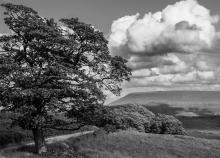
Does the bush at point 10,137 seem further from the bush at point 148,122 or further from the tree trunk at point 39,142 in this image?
the bush at point 148,122

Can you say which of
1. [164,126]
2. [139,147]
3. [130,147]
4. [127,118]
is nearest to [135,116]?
[164,126]

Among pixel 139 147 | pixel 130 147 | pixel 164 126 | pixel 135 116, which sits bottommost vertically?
pixel 164 126

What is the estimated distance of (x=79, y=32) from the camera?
39156 millimetres

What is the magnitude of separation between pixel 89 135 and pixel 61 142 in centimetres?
864

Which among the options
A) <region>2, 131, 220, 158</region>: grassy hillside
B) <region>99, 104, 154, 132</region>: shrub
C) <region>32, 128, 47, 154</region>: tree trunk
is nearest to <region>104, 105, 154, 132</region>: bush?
<region>99, 104, 154, 132</region>: shrub

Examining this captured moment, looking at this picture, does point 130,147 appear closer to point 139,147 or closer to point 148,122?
point 139,147

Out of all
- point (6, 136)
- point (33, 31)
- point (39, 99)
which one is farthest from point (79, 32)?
point (6, 136)

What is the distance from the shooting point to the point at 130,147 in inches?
2125

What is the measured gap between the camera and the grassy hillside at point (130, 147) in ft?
148

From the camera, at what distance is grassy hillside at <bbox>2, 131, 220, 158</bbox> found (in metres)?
45.1

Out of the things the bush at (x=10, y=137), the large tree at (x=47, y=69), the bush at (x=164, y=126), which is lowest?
the bush at (x=164, y=126)

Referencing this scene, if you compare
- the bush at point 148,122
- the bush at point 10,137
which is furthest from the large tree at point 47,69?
the bush at point 148,122

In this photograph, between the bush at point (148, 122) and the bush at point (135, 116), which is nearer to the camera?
the bush at point (135, 116)

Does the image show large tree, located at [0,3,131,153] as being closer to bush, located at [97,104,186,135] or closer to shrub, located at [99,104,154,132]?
shrub, located at [99,104,154,132]
